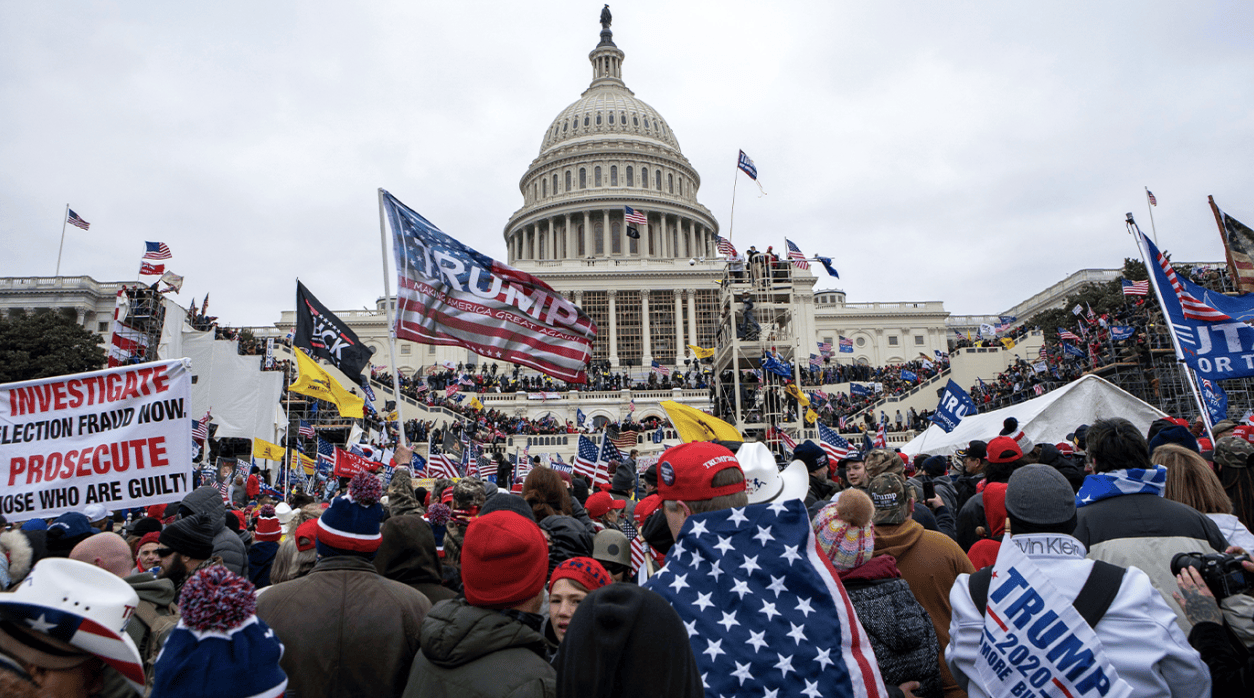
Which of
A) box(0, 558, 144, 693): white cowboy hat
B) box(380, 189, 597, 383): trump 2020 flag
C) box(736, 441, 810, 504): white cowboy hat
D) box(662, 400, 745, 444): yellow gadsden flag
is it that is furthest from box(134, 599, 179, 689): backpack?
box(662, 400, 745, 444): yellow gadsden flag

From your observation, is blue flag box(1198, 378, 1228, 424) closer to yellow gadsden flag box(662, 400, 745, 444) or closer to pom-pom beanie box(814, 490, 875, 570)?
yellow gadsden flag box(662, 400, 745, 444)

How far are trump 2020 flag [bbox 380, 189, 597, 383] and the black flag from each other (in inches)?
108

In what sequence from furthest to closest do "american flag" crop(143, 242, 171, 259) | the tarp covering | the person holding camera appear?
"american flag" crop(143, 242, 171, 259) → the tarp covering → the person holding camera

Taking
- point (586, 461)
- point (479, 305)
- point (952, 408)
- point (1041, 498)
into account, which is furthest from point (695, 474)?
point (952, 408)

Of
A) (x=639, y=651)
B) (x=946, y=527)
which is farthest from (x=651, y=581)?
(x=946, y=527)

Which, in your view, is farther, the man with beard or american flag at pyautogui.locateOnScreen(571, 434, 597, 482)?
american flag at pyautogui.locateOnScreen(571, 434, 597, 482)

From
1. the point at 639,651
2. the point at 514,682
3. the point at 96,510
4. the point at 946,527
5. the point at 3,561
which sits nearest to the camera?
the point at 639,651

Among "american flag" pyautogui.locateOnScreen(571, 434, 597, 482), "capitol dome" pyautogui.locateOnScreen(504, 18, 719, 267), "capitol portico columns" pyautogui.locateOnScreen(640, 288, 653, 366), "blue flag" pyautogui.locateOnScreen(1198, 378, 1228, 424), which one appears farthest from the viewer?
"capitol dome" pyautogui.locateOnScreen(504, 18, 719, 267)

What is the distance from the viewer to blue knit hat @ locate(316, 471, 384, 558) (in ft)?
11.2

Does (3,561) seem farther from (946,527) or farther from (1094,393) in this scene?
(1094,393)

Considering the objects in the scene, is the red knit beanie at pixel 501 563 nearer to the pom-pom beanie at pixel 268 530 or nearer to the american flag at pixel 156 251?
the pom-pom beanie at pixel 268 530

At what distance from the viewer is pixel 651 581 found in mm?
2775

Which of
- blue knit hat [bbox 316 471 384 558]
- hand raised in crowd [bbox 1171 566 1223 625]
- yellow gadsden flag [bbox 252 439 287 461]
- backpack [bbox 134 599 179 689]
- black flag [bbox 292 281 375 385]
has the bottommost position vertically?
backpack [bbox 134 599 179 689]

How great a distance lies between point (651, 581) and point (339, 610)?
1.44 m
